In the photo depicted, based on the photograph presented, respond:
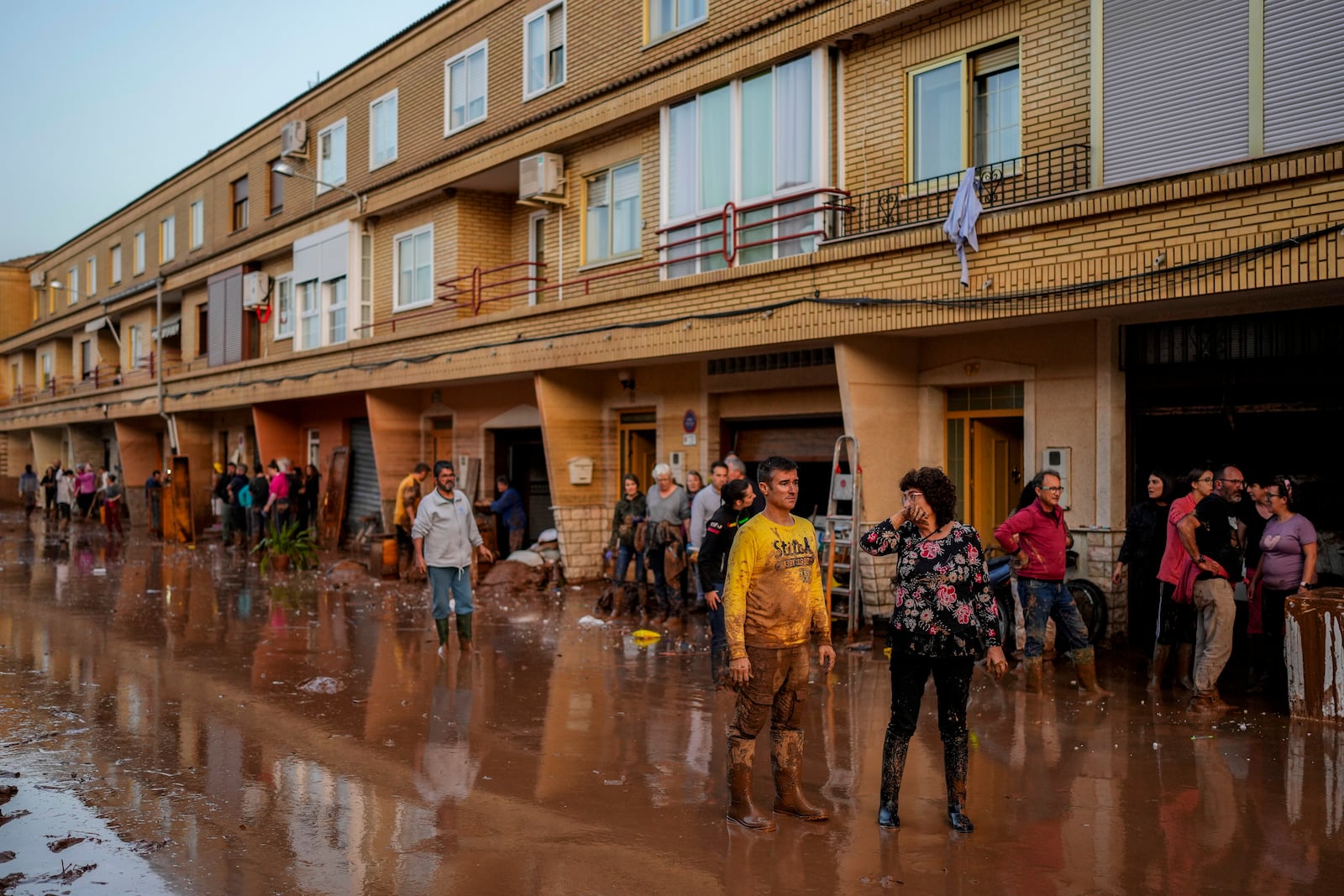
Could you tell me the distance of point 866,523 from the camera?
12.2m

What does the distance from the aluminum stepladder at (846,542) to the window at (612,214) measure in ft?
18.4

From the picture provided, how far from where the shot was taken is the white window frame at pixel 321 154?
23094 mm

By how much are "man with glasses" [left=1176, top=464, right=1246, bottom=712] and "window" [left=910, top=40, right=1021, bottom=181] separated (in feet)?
14.7

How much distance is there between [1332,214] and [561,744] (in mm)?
6726

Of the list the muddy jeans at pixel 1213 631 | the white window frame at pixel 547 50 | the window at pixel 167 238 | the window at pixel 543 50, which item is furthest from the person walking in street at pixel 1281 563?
the window at pixel 167 238

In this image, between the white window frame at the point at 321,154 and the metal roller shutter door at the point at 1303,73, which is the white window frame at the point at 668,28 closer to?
the metal roller shutter door at the point at 1303,73

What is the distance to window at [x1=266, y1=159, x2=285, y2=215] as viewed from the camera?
86.9ft

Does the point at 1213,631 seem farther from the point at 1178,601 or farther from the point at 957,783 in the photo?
the point at 957,783

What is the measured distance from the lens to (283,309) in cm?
2619

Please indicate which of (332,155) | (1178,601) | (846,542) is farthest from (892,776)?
(332,155)

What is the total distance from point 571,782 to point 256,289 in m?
22.9

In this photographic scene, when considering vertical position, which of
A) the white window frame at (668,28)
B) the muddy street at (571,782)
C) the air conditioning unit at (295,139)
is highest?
the air conditioning unit at (295,139)

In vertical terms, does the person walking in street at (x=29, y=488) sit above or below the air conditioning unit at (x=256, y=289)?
below

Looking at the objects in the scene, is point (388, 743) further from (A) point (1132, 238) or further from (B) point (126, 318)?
(B) point (126, 318)
